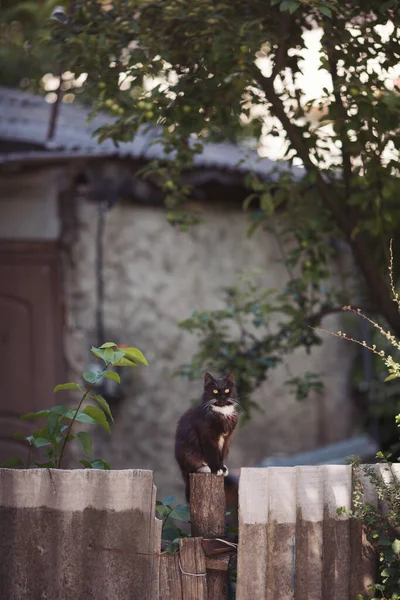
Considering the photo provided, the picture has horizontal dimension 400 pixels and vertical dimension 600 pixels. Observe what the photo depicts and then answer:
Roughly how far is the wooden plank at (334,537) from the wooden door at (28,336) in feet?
13.6

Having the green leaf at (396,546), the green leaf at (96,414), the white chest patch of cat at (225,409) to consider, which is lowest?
the green leaf at (396,546)

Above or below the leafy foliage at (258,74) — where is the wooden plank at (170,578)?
below

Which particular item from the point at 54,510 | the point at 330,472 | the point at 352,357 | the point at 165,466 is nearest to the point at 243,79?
the point at 330,472

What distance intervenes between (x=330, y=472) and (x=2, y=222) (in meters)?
4.58

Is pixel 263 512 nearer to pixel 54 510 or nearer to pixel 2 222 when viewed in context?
pixel 54 510

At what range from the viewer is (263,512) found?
116 inches

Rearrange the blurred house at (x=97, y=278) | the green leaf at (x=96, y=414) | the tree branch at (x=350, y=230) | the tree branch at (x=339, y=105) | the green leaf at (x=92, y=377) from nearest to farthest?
the green leaf at (x=92, y=377) → the green leaf at (x=96, y=414) → the tree branch at (x=339, y=105) → the tree branch at (x=350, y=230) → the blurred house at (x=97, y=278)

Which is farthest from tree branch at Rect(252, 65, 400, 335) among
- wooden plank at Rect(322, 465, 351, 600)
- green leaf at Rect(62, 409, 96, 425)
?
green leaf at Rect(62, 409, 96, 425)

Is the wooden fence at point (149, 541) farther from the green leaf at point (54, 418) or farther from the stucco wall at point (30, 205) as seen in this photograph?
the stucco wall at point (30, 205)

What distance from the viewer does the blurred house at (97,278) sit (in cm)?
674

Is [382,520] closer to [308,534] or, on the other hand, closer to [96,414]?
[308,534]

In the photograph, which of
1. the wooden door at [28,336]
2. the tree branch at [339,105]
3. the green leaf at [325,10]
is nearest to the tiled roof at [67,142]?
the wooden door at [28,336]

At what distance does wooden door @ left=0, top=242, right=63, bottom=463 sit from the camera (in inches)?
270

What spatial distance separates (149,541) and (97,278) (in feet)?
13.3
